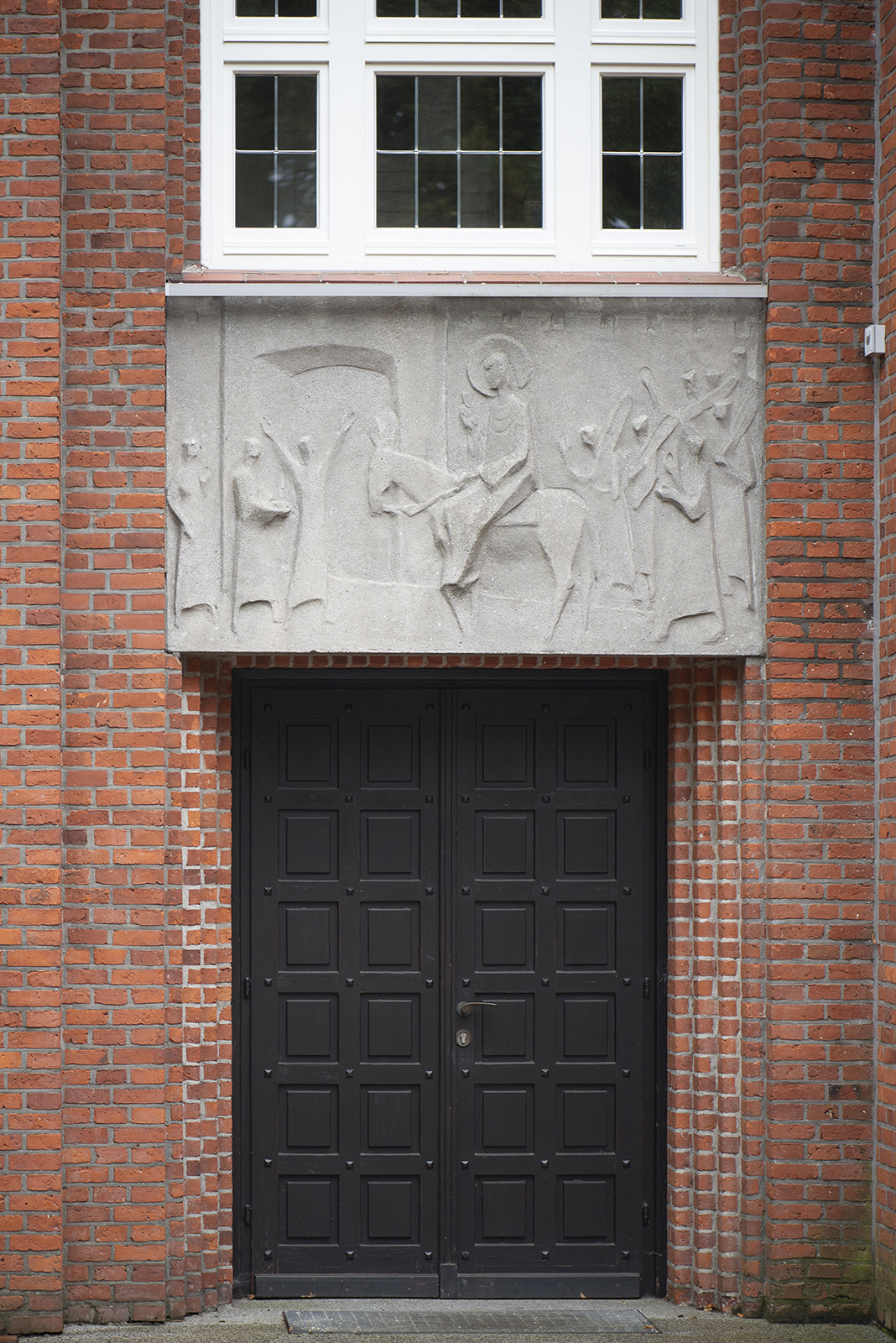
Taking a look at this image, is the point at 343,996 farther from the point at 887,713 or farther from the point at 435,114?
the point at 435,114

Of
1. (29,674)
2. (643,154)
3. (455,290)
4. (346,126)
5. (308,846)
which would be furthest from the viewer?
(308,846)

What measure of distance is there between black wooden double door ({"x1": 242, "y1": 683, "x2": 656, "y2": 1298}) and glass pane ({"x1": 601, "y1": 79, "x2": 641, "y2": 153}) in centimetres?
266

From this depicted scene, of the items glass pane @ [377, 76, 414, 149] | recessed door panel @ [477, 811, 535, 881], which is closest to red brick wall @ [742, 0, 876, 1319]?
recessed door panel @ [477, 811, 535, 881]

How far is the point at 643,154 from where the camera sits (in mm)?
6117

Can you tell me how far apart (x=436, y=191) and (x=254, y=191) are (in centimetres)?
87

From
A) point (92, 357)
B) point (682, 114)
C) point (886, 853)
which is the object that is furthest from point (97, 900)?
point (682, 114)

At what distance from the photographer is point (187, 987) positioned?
5.82 metres

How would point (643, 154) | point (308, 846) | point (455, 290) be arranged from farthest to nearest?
point (308, 846)
point (643, 154)
point (455, 290)

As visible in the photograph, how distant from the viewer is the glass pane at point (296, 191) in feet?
19.8

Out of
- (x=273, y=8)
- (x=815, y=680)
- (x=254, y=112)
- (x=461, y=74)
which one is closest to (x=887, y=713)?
(x=815, y=680)

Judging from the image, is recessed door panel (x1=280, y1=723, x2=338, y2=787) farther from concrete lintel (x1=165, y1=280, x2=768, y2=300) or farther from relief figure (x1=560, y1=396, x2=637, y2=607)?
concrete lintel (x1=165, y1=280, x2=768, y2=300)

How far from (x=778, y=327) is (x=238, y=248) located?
8.41ft

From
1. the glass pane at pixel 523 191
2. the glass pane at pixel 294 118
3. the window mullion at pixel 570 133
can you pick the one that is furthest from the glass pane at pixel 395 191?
the window mullion at pixel 570 133

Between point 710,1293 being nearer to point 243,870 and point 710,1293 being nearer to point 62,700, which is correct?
point 243,870
